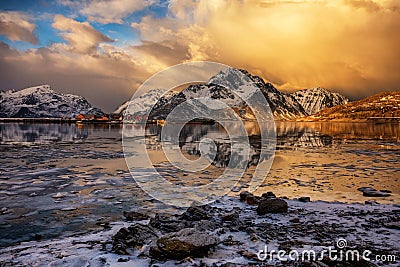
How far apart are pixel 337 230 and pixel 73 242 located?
860 cm

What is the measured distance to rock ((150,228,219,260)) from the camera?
25.0 feet

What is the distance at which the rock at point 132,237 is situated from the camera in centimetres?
850

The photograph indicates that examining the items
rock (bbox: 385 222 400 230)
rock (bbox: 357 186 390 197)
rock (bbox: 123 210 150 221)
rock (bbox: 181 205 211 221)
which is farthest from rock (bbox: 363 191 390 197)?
rock (bbox: 123 210 150 221)

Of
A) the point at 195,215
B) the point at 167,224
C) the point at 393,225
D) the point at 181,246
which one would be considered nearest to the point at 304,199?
the point at 393,225

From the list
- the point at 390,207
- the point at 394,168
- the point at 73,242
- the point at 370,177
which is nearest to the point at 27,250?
the point at 73,242

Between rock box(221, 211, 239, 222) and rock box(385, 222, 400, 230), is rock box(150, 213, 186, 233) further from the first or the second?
rock box(385, 222, 400, 230)

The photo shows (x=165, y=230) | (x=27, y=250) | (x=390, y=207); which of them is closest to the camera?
(x=27, y=250)

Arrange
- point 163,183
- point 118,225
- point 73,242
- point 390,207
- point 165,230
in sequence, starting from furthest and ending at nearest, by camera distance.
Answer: point 163,183
point 390,207
point 118,225
point 165,230
point 73,242

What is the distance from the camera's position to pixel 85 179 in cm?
1905

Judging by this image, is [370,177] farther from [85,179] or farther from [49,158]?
[49,158]

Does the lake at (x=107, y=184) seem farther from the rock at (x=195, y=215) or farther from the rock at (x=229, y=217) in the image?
the rock at (x=229, y=217)

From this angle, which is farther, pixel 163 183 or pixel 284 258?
pixel 163 183

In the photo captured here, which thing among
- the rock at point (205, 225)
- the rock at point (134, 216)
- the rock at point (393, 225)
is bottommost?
the rock at point (134, 216)

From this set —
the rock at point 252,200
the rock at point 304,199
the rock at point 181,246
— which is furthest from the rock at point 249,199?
the rock at point 181,246
